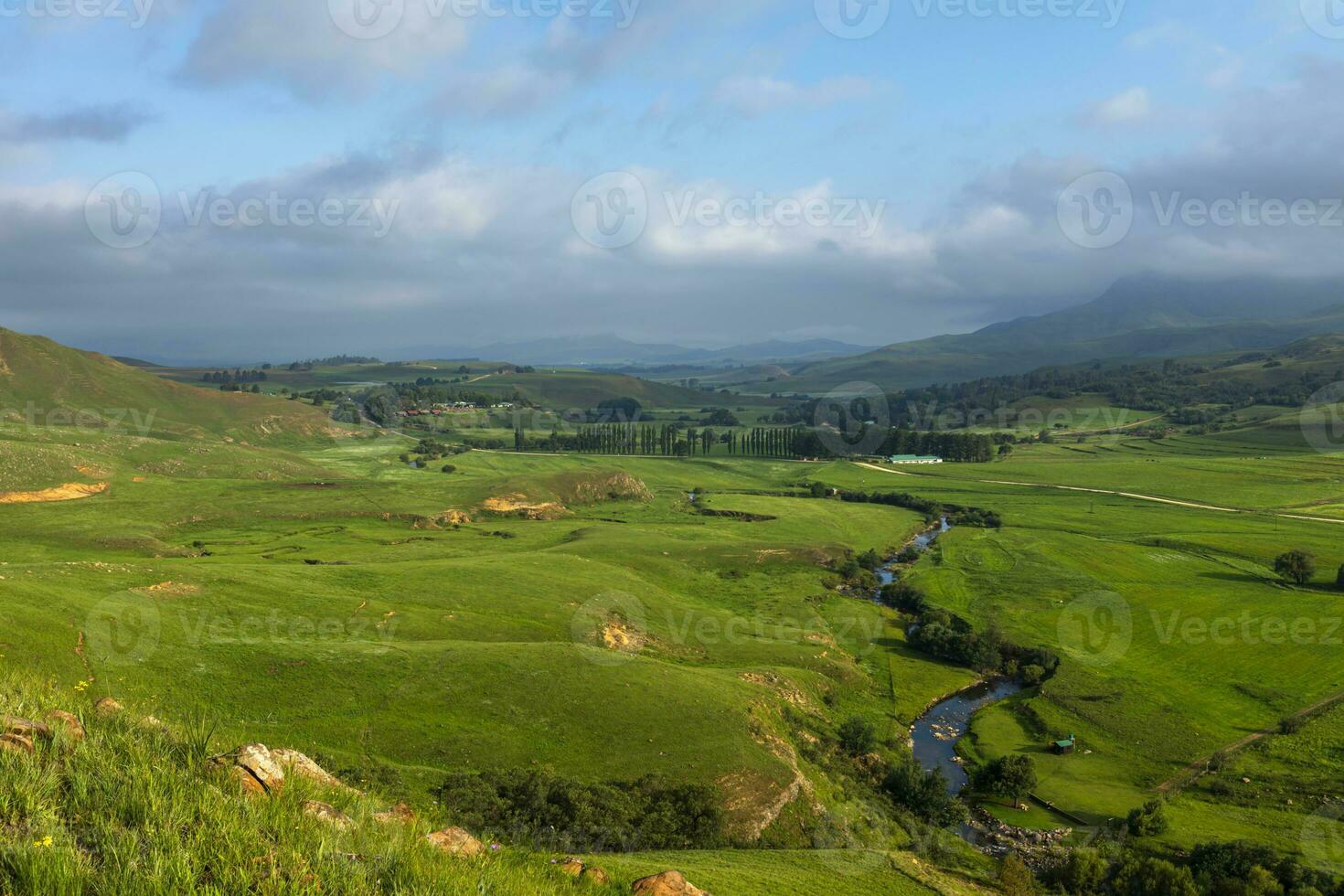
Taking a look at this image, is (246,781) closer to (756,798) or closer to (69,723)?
→ (69,723)

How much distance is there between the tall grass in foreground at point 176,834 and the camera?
8117mm

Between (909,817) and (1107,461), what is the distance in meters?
169

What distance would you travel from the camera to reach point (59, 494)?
104250 mm

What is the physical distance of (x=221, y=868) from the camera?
8648 mm

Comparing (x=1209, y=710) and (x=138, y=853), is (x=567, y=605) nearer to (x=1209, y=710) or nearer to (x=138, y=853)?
(x=1209, y=710)

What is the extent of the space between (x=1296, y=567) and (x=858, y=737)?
244 ft

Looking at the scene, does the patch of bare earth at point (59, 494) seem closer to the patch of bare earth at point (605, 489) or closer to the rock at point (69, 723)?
the patch of bare earth at point (605, 489)

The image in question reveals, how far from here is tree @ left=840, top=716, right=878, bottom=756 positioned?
50.7 meters

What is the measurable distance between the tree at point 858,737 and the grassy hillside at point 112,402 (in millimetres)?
160533

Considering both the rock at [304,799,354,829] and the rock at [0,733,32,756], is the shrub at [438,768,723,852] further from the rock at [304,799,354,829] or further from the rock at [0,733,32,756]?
the rock at [0,733,32,756]

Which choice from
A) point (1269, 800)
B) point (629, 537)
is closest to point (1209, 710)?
point (1269, 800)

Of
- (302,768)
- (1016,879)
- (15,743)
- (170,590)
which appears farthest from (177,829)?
(170,590)

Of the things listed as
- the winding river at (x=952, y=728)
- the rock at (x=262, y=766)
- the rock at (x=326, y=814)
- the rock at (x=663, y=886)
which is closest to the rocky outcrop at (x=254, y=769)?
the rock at (x=262, y=766)

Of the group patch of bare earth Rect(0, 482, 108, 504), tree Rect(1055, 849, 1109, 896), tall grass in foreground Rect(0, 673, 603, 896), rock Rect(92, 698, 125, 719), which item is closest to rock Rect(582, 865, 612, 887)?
tall grass in foreground Rect(0, 673, 603, 896)
